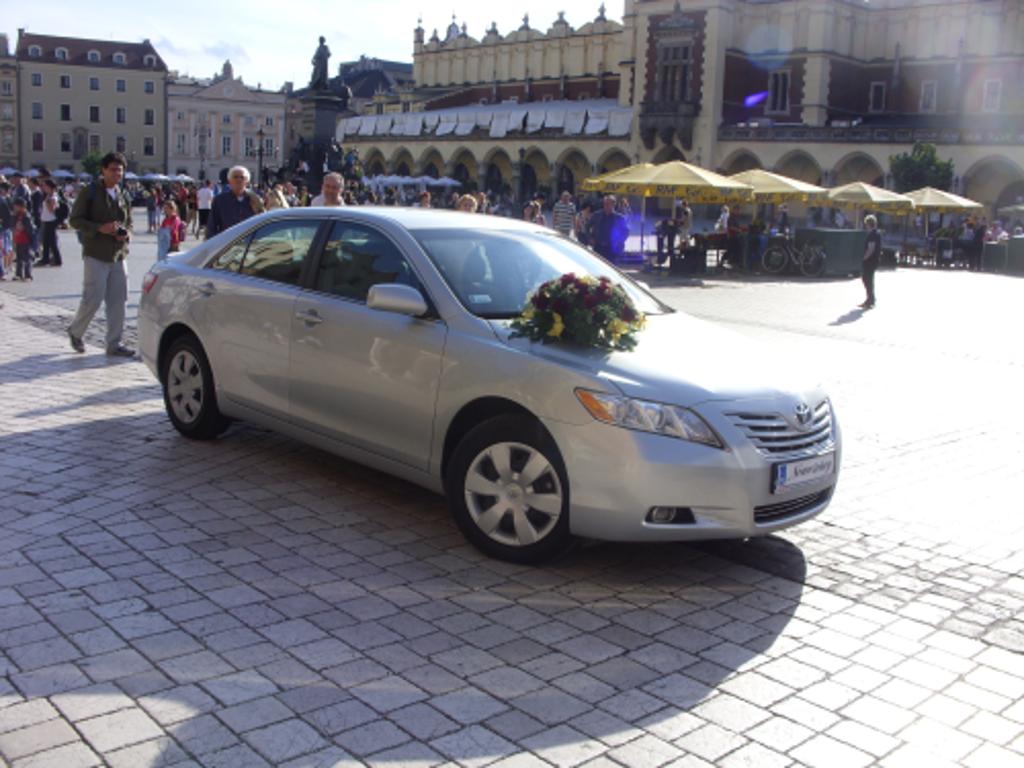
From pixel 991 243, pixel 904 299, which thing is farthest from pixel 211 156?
pixel 904 299

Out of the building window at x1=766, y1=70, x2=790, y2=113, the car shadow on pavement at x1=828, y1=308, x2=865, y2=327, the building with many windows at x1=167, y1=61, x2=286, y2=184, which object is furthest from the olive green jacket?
the building with many windows at x1=167, y1=61, x2=286, y2=184

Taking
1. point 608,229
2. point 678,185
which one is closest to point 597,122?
point 678,185

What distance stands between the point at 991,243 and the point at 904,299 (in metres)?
16.2

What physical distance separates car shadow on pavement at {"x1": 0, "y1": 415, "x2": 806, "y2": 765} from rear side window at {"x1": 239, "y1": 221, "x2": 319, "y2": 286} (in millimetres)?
1277

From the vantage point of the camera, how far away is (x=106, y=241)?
10008 millimetres

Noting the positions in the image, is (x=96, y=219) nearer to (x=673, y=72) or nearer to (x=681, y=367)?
(x=681, y=367)

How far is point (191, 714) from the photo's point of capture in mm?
3537

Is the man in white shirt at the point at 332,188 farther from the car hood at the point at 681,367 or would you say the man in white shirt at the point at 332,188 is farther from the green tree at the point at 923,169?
the green tree at the point at 923,169

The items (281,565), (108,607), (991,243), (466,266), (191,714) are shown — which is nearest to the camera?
(191,714)

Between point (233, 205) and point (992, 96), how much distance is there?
58.5m

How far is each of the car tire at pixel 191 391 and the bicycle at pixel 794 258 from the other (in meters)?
23.3

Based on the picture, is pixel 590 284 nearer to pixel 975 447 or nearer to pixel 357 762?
pixel 357 762

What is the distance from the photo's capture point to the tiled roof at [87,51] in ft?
353

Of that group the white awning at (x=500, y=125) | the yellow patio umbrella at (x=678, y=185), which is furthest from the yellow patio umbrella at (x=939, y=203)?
the white awning at (x=500, y=125)
